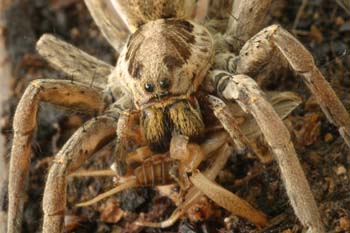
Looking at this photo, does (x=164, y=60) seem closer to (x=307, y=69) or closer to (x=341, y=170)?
(x=307, y=69)

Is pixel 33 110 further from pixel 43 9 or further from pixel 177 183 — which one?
pixel 43 9

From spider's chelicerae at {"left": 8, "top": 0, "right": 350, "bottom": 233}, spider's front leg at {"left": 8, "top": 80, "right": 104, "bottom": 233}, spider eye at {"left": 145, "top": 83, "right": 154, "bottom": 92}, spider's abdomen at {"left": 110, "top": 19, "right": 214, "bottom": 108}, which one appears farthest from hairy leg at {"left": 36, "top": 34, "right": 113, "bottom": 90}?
spider eye at {"left": 145, "top": 83, "right": 154, "bottom": 92}

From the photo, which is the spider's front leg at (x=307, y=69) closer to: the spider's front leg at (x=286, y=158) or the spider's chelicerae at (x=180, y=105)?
the spider's chelicerae at (x=180, y=105)

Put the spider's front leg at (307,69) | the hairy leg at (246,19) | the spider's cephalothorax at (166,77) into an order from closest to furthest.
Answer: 1. the spider's front leg at (307,69)
2. the spider's cephalothorax at (166,77)
3. the hairy leg at (246,19)

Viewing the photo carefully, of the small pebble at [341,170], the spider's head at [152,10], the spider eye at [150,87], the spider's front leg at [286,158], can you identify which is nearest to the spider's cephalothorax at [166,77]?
the spider eye at [150,87]

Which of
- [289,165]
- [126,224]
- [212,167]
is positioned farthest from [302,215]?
[126,224]

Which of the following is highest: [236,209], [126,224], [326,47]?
[326,47]
